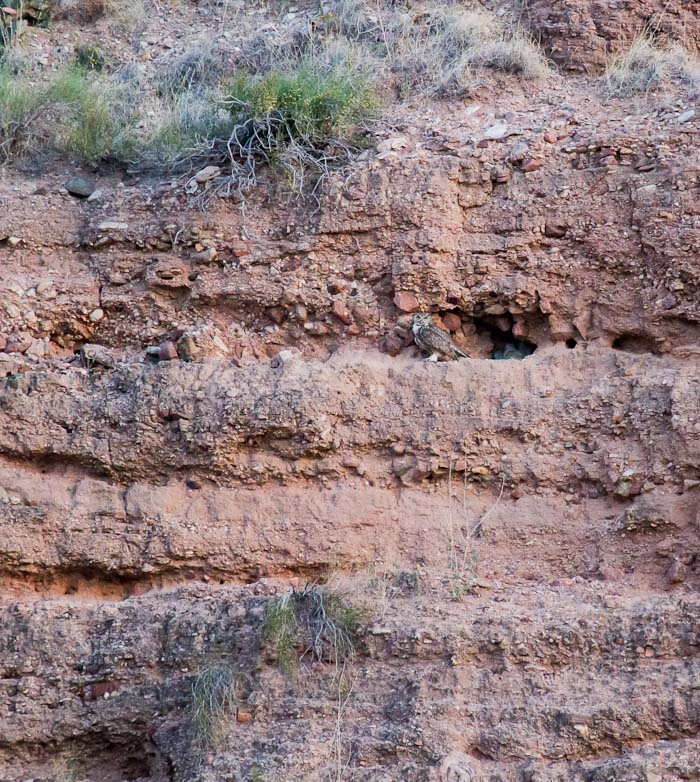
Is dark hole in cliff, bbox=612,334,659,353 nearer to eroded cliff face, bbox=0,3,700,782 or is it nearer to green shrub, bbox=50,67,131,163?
eroded cliff face, bbox=0,3,700,782

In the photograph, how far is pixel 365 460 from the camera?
7.46 meters

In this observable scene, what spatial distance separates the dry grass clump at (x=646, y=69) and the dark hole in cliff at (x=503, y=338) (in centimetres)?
174

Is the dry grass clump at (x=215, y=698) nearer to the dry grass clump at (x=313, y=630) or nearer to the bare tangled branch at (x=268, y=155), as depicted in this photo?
the dry grass clump at (x=313, y=630)

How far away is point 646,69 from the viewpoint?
8.59 meters

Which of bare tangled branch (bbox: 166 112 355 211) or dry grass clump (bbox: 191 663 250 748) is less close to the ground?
bare tangled branch (bbox: 166 112 355 211)

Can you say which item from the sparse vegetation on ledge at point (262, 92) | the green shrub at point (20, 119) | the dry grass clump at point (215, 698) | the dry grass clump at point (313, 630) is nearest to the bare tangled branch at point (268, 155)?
the sparse vegetation on ledge at point (262, 92)

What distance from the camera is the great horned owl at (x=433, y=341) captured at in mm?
7680

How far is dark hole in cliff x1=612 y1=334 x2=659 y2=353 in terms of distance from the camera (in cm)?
762

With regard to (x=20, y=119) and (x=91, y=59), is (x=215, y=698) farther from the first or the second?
(x=91, y=59)

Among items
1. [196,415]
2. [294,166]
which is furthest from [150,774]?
[294,166]

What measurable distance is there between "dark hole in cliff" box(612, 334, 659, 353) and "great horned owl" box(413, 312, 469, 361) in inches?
34.2

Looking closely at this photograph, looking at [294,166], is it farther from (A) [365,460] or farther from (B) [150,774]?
(B) [150,774]

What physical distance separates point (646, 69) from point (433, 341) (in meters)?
2.41

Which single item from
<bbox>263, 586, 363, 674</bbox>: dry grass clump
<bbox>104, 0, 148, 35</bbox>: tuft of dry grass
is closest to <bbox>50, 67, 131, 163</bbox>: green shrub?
<bbox>104, 0, 148, 35</bbox>: tuft of dry grass
